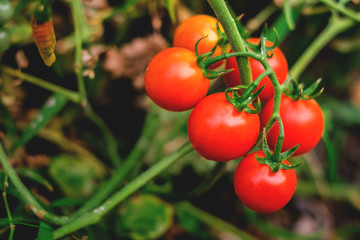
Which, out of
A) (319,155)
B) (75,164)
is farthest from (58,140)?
(319,155)

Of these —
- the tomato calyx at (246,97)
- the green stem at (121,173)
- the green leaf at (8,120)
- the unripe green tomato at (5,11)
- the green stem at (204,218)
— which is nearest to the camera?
the tomato calyx at (246,97)

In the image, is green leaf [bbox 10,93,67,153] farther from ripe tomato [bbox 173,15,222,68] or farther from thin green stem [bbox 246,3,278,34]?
thin green stem [bbox 246,3,278,34]

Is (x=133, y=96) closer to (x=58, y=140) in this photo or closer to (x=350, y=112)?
(x=58, y=140)

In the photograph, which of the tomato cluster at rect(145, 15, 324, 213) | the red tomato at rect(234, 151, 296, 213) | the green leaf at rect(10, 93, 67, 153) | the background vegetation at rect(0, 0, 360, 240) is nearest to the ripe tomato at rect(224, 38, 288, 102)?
the tomato cluster at rect(145, 15, 324, 213)

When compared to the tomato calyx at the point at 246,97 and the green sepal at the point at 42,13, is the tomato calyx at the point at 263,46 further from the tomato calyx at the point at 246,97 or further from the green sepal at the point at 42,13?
the green sepal at the point at 42,13

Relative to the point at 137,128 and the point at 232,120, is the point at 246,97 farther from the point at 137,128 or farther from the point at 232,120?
the point at 137,128

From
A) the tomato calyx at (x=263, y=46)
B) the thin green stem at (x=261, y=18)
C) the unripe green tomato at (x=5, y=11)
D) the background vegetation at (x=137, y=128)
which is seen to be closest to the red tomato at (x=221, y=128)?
the tomato calyx at (x=263, y=46)

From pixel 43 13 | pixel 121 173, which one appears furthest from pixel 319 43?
pixel 43 13
